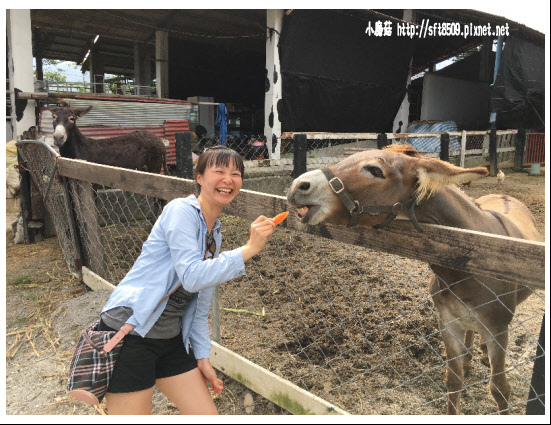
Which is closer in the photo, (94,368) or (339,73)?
(94,368)

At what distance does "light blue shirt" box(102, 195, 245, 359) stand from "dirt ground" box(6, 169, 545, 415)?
3.51ft

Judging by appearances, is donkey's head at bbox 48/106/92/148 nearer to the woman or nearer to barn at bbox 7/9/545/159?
barn at bbox 7/9/545/159

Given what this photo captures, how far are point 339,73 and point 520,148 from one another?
278 inches

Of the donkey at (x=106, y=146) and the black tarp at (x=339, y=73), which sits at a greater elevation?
the black tarp at (x=339, y=73)

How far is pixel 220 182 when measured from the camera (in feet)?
5.47

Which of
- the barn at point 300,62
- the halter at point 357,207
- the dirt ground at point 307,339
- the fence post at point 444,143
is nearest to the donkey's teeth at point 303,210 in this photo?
the halter at point 357,207

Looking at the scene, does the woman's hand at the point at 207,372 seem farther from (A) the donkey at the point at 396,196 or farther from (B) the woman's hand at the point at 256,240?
(A) the donkey at the point at 396,196

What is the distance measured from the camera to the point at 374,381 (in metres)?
2.87

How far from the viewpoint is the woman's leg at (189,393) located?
179cm

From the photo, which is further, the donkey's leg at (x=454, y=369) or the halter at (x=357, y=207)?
the donkey's leg at (x=454, y=369)

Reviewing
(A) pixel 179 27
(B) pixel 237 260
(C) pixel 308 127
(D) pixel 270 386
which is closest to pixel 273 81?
(C) pixel 308 127

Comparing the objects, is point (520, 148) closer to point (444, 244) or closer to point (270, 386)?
point (270, 386)

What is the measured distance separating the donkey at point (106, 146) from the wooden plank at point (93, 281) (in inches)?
121

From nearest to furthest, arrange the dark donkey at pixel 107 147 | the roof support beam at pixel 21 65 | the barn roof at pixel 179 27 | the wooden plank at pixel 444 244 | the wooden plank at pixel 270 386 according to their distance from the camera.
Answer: the wooden plank at pixel 444 244, the wooden plank at pixel 270 386, the dark donkey at pixel 107 147, the roof support beam at pixel 21 65, the barn roof at pixel 179 27
